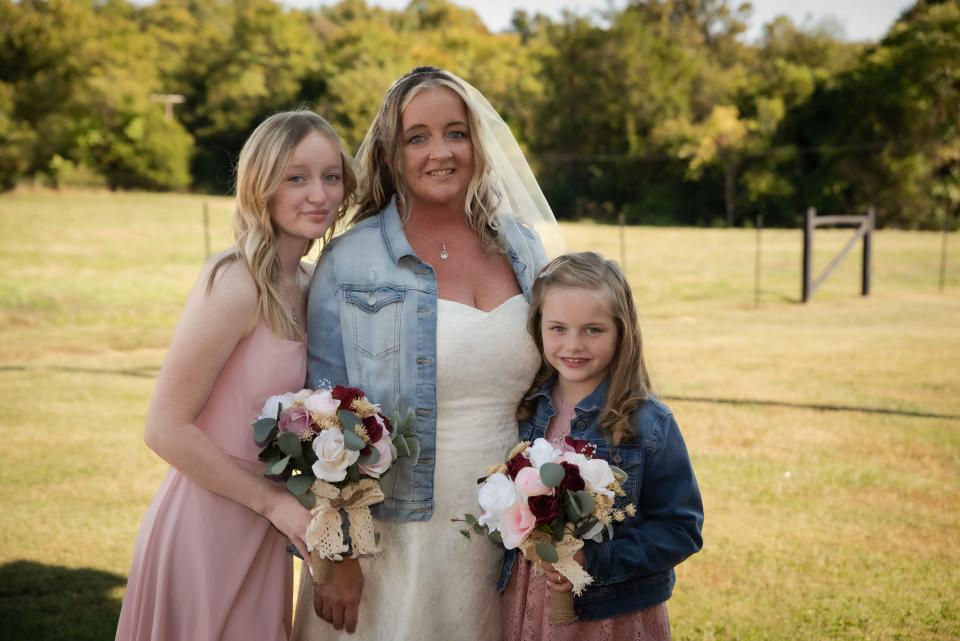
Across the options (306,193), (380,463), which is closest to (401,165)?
(306,193)

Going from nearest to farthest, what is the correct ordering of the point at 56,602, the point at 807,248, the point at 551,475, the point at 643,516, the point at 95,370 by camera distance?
1. the point at 551,475
2. the point at 643,516
3. the point at 56,602
4. the point at 95,370
5. the point at 807,248

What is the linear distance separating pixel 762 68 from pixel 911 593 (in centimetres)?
5715

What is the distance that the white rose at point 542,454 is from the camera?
2.42m

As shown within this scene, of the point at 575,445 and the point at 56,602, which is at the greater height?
the point at 575,445

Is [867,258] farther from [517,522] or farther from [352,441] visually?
[352,441]

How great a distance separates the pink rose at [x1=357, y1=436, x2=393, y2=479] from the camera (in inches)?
102

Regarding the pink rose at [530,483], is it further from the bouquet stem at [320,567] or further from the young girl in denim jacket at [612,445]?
the bouquet stem at [320,567]

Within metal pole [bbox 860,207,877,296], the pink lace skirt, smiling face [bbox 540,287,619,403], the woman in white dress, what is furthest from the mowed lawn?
smiling face [bbox 540,287,619,403]

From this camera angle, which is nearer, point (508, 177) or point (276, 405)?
point (276, 405)

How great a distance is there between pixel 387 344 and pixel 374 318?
3.9 inches

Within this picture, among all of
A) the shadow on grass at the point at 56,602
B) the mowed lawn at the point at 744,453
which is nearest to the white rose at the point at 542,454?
the mowed lawn at the point at 744,453

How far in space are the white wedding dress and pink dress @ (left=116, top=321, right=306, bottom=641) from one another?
0.32 m

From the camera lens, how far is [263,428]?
2.57 metres

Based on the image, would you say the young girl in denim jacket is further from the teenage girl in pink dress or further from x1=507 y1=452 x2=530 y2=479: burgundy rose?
the teenage girl in pink dress
